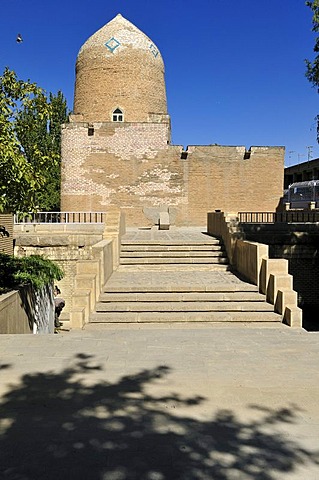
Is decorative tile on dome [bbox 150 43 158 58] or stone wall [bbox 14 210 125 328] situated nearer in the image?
stone wall [bbox 14 210 125 328]

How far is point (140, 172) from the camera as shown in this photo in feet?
72.9

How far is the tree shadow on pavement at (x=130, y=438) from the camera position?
2281 mm

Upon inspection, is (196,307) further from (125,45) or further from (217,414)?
(125,45)

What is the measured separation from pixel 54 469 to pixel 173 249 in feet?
27.9

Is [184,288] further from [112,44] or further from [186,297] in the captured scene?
[112,44]

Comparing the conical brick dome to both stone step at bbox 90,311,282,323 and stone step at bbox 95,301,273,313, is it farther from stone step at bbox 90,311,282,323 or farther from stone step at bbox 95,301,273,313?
stone step at bbox 90,311,282,323

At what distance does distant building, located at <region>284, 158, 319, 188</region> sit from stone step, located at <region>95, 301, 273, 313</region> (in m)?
46.3

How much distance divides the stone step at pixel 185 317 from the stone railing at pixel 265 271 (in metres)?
0.31

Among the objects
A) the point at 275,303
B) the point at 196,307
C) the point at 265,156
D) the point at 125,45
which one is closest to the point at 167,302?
the point at 196,307

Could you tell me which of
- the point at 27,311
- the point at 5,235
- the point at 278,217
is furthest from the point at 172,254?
the point at 278,217

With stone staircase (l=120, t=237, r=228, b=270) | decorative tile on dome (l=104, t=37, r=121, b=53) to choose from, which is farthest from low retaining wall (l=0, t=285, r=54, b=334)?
decorative tile on dome (l=104, t=37, r=121, b=53)

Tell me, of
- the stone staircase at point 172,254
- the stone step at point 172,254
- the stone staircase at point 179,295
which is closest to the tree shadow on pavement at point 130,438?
the stone staircase at point 179,295

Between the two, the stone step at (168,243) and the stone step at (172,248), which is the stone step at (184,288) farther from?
the stone step at (168,243)

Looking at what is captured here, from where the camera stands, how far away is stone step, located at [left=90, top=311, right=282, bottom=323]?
6.88 m
